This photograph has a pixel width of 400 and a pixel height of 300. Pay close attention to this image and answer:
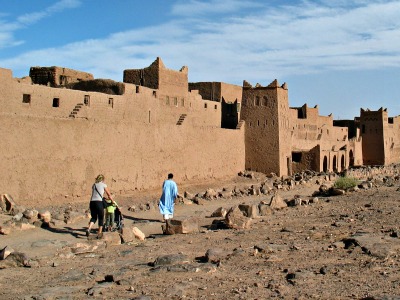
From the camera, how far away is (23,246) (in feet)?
36.8

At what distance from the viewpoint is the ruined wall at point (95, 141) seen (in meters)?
17.3

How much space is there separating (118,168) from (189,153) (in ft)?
19.8

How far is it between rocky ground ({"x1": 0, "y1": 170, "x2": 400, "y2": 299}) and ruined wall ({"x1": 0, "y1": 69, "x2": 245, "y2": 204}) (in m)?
3.39

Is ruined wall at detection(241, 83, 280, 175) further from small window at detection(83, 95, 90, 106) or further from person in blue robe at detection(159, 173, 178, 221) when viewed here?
person in blue robe at detection(159, 173, 178, 221)

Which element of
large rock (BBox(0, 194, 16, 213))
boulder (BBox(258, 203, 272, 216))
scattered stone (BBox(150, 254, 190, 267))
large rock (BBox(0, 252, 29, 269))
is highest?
large rock (BBox(0, 194, 16, 213))

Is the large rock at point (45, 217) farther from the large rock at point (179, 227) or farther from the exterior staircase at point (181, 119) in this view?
the exterior staircase at point (181, 119)

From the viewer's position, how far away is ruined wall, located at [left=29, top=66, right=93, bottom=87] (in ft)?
84.1

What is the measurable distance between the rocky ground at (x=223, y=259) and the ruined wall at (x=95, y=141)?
3.39 m

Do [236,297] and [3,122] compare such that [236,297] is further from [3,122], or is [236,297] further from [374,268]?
[3,122]

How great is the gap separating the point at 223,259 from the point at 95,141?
1221cm

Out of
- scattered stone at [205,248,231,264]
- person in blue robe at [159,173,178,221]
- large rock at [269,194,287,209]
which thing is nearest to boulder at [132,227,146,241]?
person in blue robe at [159,173,178,221]

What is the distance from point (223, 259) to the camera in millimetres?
9078

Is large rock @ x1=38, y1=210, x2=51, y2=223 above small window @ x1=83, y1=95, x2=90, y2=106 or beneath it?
beneath

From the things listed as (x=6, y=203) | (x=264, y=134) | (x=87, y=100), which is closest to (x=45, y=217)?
(x=6, y=203)
